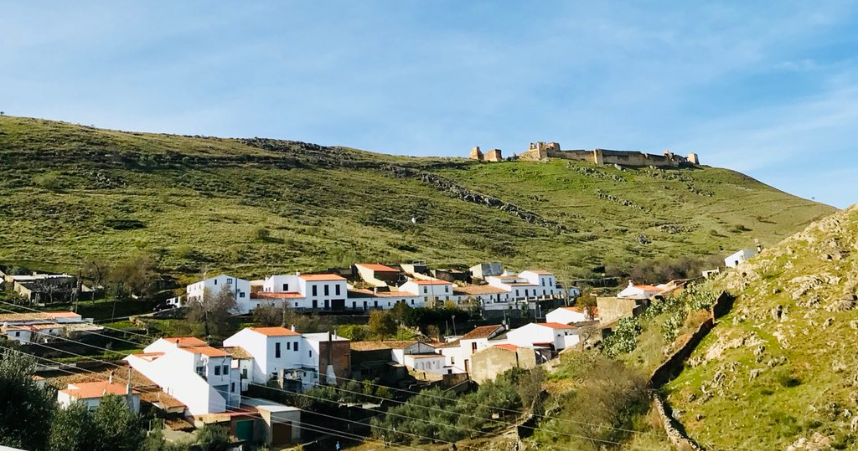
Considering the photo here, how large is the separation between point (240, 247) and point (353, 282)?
49.6 ft

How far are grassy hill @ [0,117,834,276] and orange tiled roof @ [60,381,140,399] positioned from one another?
3152 centimetres

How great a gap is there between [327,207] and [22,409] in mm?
87386

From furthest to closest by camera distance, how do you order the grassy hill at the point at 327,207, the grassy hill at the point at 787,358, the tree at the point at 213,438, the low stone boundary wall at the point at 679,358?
the grassy hill at the point at 327,207 → the tree at the point at 213,438 → the low stone boundary wall at the point at 679,358 → the grassy hill at the point at 787,358

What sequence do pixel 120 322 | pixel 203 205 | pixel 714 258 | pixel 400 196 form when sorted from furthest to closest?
pixel 400 196, pixel 203 205, pixel 714 258, pixel 120 322

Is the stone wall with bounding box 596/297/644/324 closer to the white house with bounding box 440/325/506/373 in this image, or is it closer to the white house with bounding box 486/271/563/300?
the white house with bounding box 440/325/506/373

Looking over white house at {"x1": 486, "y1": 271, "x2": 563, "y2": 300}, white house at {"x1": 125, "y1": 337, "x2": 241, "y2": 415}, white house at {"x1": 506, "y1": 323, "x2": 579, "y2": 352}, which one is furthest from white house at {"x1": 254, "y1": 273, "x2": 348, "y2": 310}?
white house at {"x1": 125, "y1": 337, "x2": 241, "y2": 415}

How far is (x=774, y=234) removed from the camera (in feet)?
363

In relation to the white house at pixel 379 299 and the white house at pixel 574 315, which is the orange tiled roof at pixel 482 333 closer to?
the white house at pixel 574 315

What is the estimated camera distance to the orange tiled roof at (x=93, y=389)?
3250 centimetres

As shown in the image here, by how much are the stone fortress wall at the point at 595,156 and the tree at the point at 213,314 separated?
135 meters

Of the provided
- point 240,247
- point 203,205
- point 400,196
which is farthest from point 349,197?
point 240,247

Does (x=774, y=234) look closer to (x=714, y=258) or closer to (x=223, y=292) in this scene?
(x=714, y=258)

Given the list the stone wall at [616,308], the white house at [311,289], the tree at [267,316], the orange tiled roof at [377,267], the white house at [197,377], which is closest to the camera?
the white house at [197,377]

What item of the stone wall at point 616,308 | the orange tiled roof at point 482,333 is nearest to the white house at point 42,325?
the orange tiled roof at point 482,333
